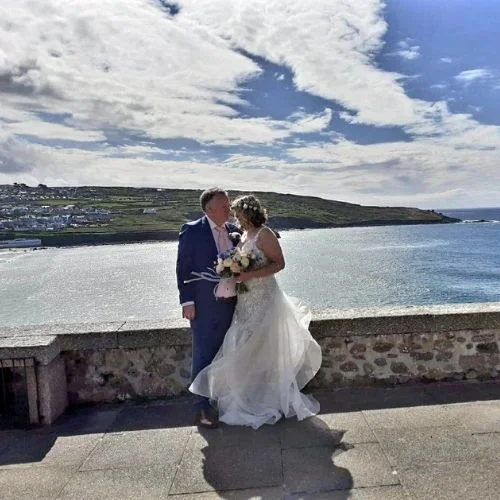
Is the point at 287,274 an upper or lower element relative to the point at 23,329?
lower

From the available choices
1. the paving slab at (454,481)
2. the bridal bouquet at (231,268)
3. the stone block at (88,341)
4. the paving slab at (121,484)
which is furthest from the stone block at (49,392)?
the paving slab at (454,481)

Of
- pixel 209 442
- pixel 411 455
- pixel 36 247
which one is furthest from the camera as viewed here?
pixel 36 247

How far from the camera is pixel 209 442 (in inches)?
150

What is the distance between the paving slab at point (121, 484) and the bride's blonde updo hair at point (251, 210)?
1.97m

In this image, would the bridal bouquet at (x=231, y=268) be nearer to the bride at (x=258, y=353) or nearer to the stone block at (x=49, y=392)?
the bride at (x=258, y=353)

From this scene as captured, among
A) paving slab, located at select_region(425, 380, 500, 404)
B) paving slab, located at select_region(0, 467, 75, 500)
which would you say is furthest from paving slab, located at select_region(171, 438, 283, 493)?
paving slab, located at select_region(425, 380, 500, 404)

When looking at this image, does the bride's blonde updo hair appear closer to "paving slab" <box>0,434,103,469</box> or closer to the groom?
the groom

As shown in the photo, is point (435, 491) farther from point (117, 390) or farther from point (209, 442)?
point (117, 390)

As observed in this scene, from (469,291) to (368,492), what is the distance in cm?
4364

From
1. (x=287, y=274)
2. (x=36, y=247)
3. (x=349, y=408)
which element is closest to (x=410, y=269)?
(x=287, y=274)

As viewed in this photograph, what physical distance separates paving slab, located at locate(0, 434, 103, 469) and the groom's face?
2006 millimetres

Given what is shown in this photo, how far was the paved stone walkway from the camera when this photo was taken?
10.3 ft

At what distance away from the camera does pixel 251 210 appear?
410cm

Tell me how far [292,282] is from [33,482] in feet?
155
